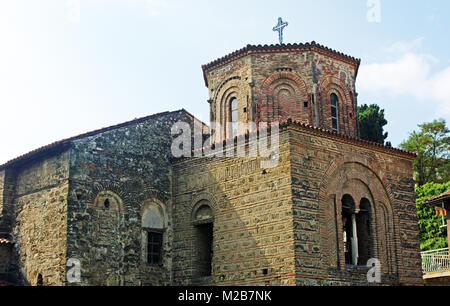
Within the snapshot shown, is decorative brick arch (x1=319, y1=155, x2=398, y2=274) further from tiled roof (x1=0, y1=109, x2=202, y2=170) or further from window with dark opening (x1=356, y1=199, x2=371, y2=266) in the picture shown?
tiled roof (x1=0, y1=109, x2=202, y2=170)

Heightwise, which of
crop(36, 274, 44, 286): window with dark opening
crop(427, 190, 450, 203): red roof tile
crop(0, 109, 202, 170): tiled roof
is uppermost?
crop(0, 109, 202, 170): tiled roof

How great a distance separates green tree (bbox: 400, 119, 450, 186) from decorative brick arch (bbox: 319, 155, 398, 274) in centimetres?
1838

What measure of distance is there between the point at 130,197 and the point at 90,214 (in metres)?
1.45

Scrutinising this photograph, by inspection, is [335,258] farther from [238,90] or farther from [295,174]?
[238,90]

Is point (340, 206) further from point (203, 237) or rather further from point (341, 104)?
point (341, 104)

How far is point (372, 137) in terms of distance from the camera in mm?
29062

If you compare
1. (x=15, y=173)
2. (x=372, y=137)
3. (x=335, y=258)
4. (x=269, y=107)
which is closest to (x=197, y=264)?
(x=335, y=258)

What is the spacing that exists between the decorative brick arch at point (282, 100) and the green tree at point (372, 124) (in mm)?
12166

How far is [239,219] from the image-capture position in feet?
50.4

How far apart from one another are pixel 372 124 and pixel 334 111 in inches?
465

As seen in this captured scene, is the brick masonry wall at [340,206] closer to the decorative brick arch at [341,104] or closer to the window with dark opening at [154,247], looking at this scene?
the decorative brick arch at [341,104]

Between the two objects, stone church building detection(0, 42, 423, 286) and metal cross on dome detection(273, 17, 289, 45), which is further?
metal cross on dome detection(273, 17, 289, 45)

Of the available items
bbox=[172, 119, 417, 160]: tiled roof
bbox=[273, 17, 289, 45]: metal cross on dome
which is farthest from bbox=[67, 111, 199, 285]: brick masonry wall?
bbox=[273, 17, 289, 45]: metal cross on dome

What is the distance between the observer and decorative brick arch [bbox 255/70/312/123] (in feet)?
57.4
